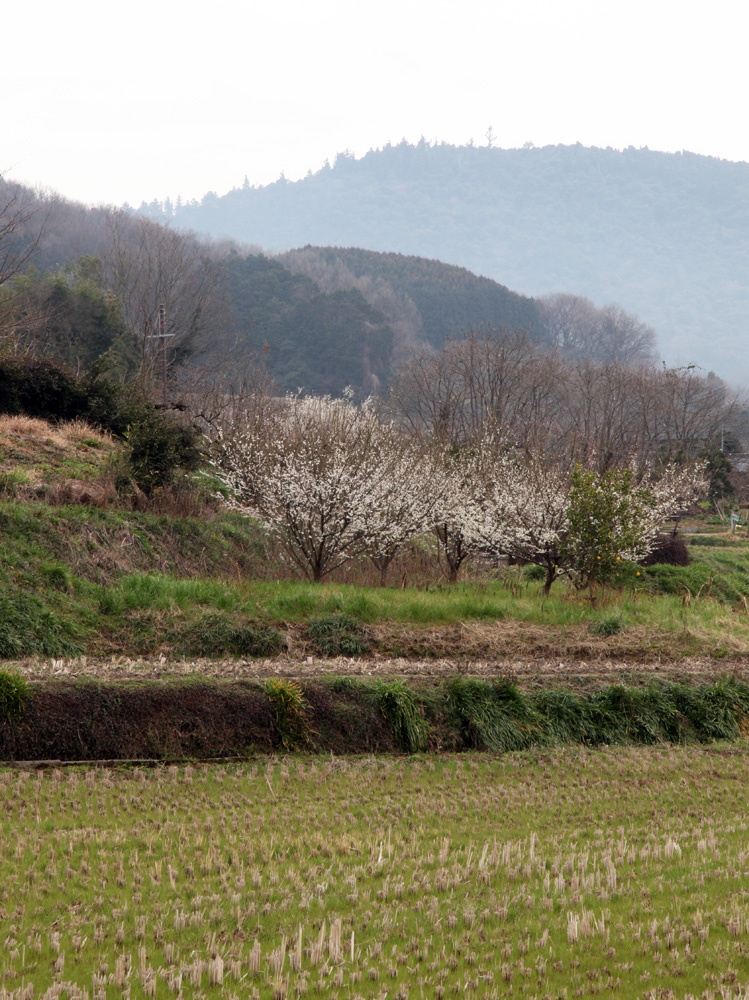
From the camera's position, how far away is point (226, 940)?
4406 millimetres

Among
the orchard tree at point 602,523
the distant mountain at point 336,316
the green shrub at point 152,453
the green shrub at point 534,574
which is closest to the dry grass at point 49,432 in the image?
the green shrub at point 152,453

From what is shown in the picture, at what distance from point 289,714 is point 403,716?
4.13ft

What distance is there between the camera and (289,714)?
9.17 m

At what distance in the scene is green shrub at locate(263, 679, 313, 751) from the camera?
9.11 m

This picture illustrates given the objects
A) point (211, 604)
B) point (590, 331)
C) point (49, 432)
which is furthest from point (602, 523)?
point (590, 331)

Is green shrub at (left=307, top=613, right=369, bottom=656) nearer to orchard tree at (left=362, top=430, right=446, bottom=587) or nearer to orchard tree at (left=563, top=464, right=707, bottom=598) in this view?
orchard tree at (left=362, top=430, right=446, bottom=587)

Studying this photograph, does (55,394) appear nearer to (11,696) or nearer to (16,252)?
(11,696)

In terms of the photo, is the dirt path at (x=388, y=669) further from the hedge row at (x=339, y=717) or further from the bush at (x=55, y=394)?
the bush at (x=55, y=394)

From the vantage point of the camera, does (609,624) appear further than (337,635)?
Yes

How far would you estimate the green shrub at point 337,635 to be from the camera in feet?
40.8

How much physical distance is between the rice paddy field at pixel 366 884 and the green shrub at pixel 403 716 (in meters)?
0.98

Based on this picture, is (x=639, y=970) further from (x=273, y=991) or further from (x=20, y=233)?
(x=20, y=233)

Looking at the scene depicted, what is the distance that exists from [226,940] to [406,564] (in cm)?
1509

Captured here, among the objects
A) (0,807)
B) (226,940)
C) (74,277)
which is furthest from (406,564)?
(74,277)
